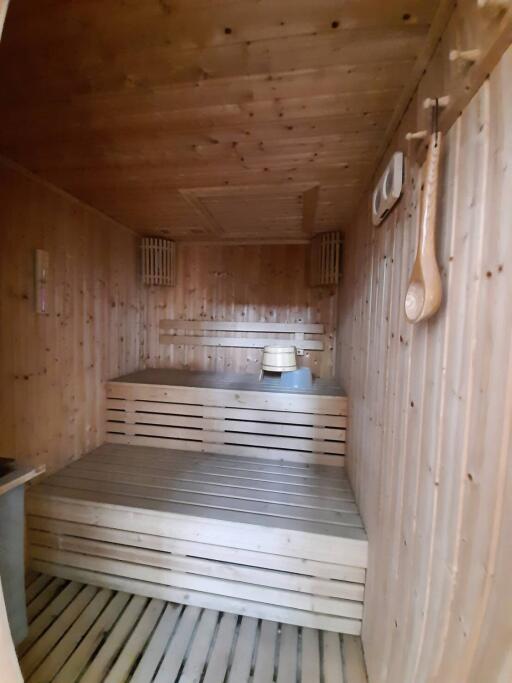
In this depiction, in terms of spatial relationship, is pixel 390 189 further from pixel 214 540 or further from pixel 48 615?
pixel 48 615

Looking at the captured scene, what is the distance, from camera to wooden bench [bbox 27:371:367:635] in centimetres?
145

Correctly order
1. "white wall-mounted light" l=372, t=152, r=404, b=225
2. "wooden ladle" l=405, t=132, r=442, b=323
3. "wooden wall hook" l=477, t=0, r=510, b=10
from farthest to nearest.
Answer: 1. "white wall-mounted light" l=372, t=152, r=404, b=225
2. "wooden ladle" l=405, t=132, r=442, b=323
3. "wooden wall hook" l=477, t=0, r=510, b=10

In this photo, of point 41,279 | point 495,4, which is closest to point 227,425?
point 41,279

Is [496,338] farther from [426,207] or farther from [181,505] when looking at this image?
[181,505]

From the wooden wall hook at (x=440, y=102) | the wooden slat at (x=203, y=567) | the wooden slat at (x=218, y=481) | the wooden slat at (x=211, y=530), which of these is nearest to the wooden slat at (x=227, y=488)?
the wooden slat at (x=218, y=481)

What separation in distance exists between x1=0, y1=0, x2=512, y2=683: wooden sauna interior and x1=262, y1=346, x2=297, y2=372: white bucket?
0.18 metres

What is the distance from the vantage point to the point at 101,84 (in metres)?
1.10

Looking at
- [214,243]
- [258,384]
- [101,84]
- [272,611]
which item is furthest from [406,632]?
[214,243]

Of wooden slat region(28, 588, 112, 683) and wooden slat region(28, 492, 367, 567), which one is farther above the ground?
wooden slat region(28, 492, 367, 567)

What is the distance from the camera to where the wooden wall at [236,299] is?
3152 mm

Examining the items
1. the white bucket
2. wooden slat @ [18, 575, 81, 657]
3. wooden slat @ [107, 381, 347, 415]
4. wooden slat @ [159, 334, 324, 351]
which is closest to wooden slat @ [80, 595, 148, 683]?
wooden slat @ [18, 575, 81, 657]

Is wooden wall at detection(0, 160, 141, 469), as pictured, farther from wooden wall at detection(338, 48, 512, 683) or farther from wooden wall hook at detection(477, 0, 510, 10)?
wooden wall hook at detection(477, 0, 510, 10)

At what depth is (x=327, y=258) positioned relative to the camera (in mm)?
2795

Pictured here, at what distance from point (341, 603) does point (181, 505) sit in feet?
3.03
